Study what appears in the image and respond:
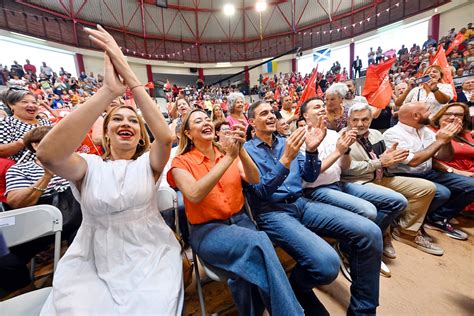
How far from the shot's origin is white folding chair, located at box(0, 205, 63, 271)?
47.9 inches

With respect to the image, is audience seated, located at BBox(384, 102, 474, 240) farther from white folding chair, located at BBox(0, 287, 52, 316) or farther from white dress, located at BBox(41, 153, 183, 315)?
white folding chair, located at BBox(0, 287, 52, 316)

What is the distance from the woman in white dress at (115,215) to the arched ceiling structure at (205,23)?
1277 centimetres

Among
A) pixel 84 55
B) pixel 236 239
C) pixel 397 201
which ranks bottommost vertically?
pixel 397 201

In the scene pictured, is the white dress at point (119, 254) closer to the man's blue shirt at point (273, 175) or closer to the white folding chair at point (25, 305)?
the white folding chair at point (25, 305)

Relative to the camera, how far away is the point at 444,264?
78.0 inches

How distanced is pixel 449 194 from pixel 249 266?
8.06 feet

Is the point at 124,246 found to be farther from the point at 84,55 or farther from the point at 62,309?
the point at 84,55

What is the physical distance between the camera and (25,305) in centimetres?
102

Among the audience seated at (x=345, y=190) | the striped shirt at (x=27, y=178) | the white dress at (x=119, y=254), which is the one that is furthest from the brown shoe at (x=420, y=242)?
the striped shirt at (x=27, y=178)

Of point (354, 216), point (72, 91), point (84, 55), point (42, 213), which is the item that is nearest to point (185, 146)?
point (42, 213)

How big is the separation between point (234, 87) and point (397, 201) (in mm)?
17832

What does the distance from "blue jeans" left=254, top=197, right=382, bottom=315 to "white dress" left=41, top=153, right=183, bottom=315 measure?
27.0 inches

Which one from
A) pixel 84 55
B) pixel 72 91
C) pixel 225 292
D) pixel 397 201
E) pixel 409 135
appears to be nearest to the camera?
pixel 225 292

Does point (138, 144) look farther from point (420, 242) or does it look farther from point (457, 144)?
point (457, 144)
